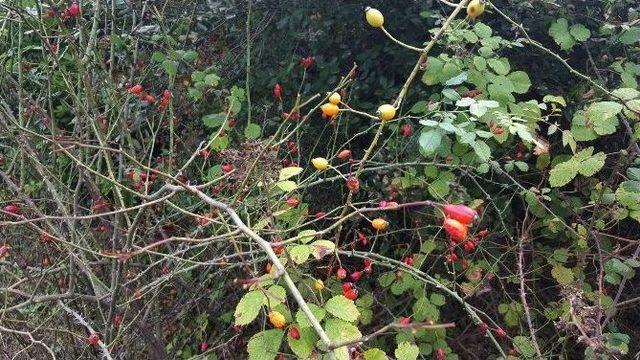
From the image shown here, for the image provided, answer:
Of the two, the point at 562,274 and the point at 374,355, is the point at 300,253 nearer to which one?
the point at 374,355

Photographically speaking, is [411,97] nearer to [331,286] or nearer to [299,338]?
[331,286]

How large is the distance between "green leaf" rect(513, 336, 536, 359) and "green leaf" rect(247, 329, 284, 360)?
0.84 meters

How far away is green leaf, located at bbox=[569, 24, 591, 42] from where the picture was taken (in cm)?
196

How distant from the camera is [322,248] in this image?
1.35m

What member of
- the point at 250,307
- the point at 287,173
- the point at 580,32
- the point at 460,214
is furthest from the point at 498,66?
the point at 250,307

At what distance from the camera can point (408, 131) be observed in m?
2.06

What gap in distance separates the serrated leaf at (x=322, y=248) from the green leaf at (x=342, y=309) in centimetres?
11

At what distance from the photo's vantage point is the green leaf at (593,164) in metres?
1.68

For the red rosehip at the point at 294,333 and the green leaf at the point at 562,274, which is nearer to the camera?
the red rosehip at the point at 294,333

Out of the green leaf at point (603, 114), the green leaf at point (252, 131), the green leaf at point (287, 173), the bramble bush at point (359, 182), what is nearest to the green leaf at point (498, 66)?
the bramble bush at point (359, 182)

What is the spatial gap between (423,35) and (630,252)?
1.10 metres

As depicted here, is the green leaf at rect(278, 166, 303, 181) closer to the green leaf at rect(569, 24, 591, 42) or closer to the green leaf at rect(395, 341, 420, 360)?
the green leaf at rect(395, 341, 420, 360)

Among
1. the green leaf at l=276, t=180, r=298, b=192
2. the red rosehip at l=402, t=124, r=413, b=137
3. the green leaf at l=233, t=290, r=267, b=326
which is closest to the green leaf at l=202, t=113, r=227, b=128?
the red rosehip at l=402, t=124, r=413, b=137

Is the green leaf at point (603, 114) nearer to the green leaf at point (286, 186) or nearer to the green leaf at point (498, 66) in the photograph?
the green leaf at point (498, 66)
